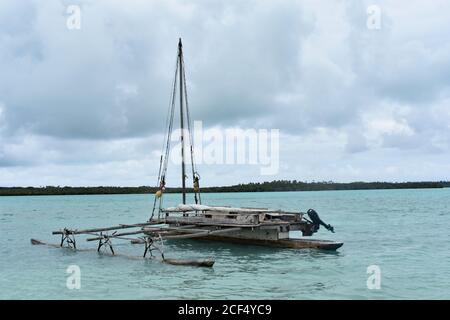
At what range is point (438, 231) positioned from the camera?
42531 millimetres

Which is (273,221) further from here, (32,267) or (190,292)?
(32,267)

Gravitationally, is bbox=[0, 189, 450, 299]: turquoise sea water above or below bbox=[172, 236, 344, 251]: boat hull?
below

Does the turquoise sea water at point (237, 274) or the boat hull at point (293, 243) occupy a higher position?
the boat hull at point (293, 243)

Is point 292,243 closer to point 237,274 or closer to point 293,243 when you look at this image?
point 293,243

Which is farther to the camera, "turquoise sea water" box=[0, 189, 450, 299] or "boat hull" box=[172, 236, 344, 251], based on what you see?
"boat hull" box=[172, 236, 344, 251]

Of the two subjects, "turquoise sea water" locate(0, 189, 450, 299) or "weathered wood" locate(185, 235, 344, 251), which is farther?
"weathered wood" locate(185, 235, 344, 251)

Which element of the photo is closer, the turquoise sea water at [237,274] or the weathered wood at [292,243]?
the turquoise sea water at [237,274]

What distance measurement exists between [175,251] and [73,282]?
926cm

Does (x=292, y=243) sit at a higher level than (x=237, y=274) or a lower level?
higher

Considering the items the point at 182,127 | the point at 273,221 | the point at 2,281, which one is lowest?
the point at 2,281

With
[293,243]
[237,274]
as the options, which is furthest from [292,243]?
[237,274]

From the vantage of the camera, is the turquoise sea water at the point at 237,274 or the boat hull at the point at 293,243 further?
the boat hull at the point at 293,243

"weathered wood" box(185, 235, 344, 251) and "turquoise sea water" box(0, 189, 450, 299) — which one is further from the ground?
"weathered wood" box(185, 235, 344, 251)
